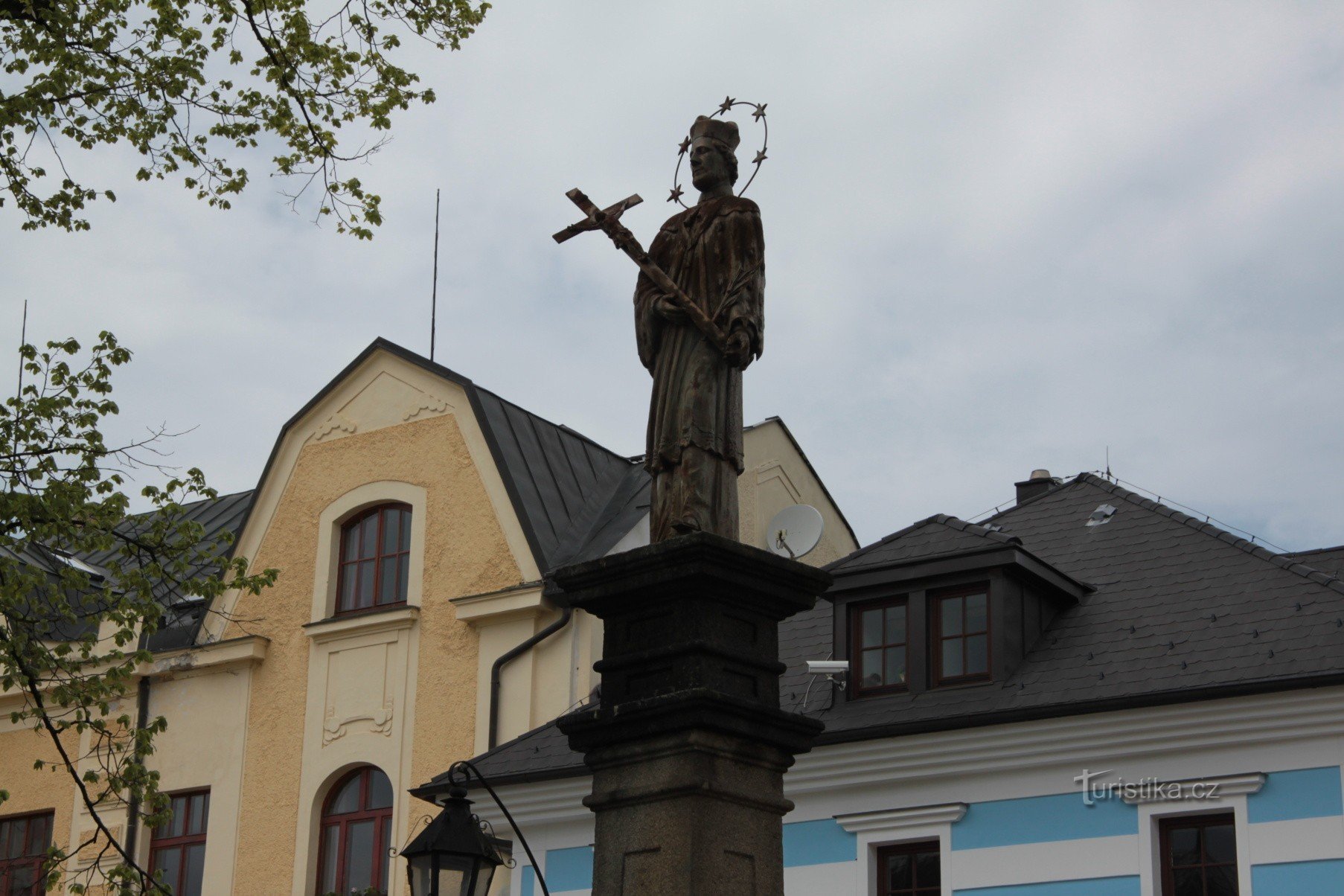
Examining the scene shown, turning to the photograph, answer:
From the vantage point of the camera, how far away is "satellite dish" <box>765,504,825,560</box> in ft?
68.1

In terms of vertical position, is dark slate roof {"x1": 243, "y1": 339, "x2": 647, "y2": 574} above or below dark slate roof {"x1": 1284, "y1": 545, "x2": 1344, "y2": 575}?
above

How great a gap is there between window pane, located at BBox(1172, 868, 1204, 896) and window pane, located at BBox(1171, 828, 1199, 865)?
0.20ft

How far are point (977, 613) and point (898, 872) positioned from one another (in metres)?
2.31

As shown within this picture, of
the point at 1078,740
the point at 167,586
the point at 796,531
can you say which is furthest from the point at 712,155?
the point at 167,586

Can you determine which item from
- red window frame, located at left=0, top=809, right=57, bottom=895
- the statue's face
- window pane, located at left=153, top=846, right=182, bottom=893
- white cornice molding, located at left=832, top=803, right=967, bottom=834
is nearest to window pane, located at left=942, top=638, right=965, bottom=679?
white cornice molding, located at left=832, top=803, right=967, bottom=834

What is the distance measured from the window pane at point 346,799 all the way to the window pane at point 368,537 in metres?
2.50

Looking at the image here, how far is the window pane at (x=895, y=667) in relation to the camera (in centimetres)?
1720

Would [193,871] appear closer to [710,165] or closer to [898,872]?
[898,872]

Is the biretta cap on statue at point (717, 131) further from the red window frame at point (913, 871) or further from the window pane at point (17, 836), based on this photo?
the window pane at point (17, 836)

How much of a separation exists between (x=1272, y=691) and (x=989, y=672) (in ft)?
8.64

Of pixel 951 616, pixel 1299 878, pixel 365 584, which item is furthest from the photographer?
pixel 365 584

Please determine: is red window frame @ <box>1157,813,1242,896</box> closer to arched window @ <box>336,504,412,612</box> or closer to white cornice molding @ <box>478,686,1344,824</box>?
white cornice molding @ <box>478,686,1344,824</box>

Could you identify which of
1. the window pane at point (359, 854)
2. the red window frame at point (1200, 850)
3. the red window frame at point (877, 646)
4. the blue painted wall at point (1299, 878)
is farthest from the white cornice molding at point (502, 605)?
the blue painted wall at point (1299, 878)

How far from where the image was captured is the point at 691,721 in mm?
8180
